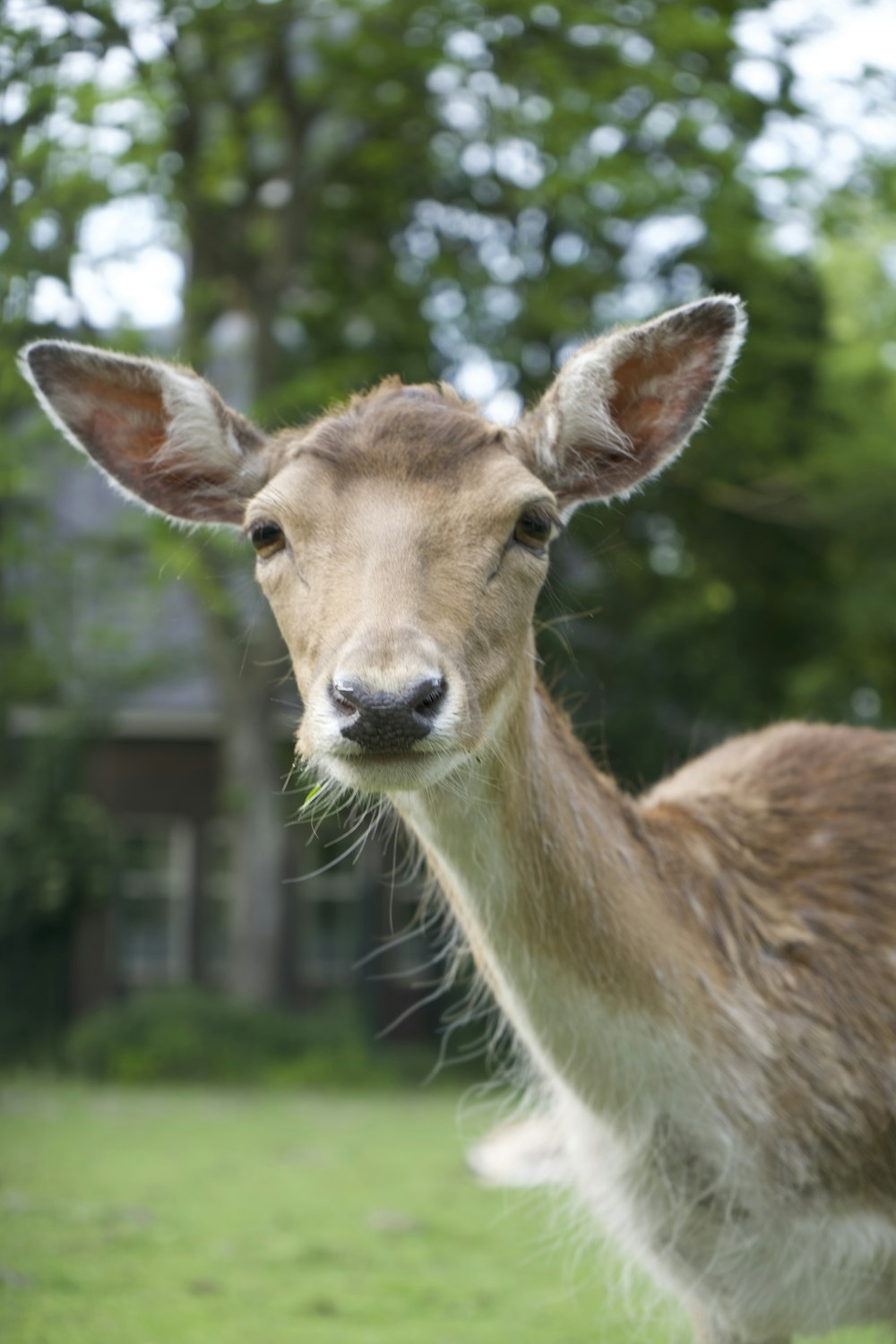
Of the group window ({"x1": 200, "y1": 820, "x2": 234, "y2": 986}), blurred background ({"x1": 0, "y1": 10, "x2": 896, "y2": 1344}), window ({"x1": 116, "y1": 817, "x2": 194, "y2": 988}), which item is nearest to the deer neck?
blurred background ({"x1": 0, "y1": 10, "x2": 896, "y2": 1344})

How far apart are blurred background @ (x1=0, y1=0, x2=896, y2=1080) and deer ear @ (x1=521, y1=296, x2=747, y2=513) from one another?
1112cm

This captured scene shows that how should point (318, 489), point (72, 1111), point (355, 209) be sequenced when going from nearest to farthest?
point (318, 489) → point (72, 1111) → point (355, 209)

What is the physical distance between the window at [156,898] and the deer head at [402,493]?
21485mm

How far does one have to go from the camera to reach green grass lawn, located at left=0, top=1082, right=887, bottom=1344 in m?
6.48

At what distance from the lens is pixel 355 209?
2053 centimetres

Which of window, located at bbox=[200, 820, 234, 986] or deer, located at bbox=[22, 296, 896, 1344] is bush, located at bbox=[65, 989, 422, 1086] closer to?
window, located at bbox=[200, 820, 234, 986]

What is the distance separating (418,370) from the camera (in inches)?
775

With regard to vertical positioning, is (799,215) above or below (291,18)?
below

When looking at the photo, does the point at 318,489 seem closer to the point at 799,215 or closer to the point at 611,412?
the point at 611,412

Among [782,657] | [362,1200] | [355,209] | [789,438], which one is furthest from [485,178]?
[362,1200]

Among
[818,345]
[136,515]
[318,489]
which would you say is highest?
[318,489]

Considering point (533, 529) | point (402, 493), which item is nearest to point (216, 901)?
point (533, 529)

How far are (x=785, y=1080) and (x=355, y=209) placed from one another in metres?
17.9

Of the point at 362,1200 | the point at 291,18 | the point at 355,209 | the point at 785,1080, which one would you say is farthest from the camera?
the point at 355,209
